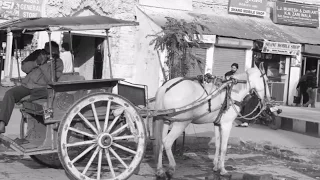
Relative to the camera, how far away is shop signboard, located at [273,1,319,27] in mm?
22875

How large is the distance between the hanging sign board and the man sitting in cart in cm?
1462

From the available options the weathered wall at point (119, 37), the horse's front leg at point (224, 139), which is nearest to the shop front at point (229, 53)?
the weathered wall at point (119, 37)

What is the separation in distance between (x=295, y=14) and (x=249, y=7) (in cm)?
264

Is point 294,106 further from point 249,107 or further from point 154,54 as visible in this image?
point 249,107

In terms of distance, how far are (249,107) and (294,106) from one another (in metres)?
13.6

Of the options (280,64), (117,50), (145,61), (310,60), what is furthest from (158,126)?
(310,60)

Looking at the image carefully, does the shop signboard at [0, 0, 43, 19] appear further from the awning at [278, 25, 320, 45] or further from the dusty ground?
the awning at [278, 25, 320, 45]

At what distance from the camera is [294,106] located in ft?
71.2

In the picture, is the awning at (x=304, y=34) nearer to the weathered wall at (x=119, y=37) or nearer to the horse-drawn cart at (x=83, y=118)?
the weathered wall at (x=119, y=37)

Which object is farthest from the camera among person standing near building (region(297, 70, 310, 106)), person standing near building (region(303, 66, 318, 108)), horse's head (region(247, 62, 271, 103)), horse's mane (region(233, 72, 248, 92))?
person standing near building (region(297, 70, 310, 106))

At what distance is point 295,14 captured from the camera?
23328 mm

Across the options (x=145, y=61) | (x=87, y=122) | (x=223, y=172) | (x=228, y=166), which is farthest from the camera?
(x=145, y=61)

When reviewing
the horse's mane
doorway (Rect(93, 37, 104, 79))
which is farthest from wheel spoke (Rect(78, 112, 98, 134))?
doorway (Rect(93, 37, 104, 79))

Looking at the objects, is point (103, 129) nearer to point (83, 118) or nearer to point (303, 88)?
point (83, 118)
